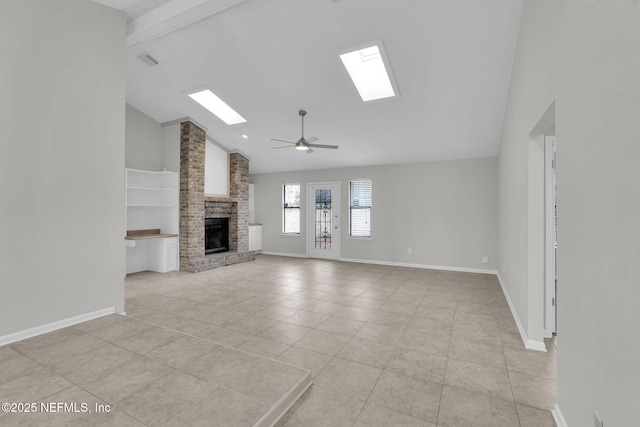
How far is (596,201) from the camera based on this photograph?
1.35 metres

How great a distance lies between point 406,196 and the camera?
7.07 m

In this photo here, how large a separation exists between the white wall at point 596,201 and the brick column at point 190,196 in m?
6.31

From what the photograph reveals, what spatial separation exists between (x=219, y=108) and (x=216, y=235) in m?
3.26

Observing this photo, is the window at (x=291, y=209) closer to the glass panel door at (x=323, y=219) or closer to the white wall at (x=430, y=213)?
the glass panel door at (x=323, y=219)

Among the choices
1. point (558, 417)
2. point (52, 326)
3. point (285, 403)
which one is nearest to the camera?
point (558, 417)

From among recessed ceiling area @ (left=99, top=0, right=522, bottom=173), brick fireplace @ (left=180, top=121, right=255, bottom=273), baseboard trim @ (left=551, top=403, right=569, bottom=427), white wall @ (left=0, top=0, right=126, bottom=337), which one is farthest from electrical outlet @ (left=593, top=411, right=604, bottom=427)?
brick fireplace @ (left=180, top=121, right=255, bottom=273)

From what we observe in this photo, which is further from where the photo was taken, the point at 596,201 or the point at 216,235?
the point at 216,235

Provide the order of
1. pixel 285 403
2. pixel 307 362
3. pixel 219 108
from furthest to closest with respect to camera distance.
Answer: pixel 219 108 → pixel 307 362 → pixel 285 403

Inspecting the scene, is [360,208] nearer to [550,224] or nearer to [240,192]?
[240,192]

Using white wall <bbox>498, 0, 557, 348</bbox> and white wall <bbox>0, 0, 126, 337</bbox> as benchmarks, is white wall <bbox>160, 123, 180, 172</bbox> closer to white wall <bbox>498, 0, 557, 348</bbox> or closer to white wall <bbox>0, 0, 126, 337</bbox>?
white wall <bbox>0, 0, 126, 337</bbox>

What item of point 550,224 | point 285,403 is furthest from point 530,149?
point 285,403

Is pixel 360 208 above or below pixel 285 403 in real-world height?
above

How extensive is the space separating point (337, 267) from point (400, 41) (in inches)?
194

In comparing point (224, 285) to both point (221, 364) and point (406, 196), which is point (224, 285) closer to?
point (221, 364)
